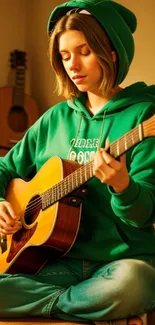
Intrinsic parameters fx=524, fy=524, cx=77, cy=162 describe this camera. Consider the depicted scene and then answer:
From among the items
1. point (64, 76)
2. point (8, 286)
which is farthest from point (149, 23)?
point (8, 286)

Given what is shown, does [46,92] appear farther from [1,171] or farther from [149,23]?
[1,171]

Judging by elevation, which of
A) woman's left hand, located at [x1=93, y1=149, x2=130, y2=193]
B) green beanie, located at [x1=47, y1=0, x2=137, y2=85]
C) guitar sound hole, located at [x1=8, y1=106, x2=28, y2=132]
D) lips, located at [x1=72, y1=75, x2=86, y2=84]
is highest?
green beanie, located at [x1=47, y1=0, x2=137, y2=85]

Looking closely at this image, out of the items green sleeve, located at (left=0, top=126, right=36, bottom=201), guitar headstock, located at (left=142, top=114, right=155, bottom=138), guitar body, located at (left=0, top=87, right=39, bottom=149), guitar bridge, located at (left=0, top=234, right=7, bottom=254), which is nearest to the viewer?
guitar headstock, located at (left=142, top=114, right=155, bottom=138)

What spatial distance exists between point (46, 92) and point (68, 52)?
1.68m

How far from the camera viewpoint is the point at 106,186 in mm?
1426

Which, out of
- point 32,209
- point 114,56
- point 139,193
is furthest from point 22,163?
point 139,193

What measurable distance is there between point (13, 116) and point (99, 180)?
70.1 inches

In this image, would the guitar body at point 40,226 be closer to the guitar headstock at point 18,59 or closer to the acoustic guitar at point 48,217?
the acoustic guitar at point 48,217

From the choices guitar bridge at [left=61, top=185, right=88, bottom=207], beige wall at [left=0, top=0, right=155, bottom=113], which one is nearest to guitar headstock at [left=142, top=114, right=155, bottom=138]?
guitar bridge at [left=61, top=185, right=88, bottom=207]

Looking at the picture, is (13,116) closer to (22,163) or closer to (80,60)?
(22,163)

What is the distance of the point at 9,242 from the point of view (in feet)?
4.98

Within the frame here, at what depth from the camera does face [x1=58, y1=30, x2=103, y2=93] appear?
142 cm

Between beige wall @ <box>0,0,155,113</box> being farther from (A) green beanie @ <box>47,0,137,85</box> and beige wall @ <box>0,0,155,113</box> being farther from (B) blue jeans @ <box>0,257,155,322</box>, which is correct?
(B) blue jeans @ <box>0,257,155,322</box>

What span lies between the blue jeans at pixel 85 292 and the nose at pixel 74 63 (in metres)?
0.52
